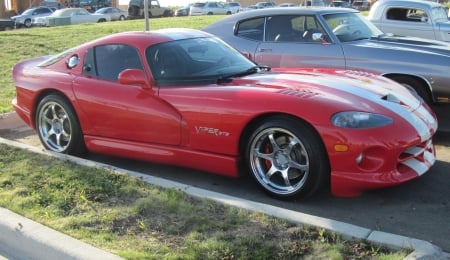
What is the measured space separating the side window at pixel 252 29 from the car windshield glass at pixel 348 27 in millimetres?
885

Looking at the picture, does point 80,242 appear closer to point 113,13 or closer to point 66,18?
point 66,18

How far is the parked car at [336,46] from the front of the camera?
21.3 ft

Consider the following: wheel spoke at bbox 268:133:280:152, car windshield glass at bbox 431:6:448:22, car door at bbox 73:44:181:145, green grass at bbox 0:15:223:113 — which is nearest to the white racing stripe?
wheel spoke at bbox 268:133:280:152

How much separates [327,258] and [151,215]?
1.36m

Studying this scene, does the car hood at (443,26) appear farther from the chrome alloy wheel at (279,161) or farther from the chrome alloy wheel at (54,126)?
the chrome alloy wheel at (54,126)

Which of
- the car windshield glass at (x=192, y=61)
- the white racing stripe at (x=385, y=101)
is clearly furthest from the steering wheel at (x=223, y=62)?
the white racing stripe at (x=385, y=101)

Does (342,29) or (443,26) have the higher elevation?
(342,29)

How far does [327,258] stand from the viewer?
321cm

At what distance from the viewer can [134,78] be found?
5.02 metres

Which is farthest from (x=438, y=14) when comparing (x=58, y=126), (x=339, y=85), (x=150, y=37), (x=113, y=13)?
(x=113, y=13)

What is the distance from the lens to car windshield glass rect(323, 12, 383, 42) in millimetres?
7199

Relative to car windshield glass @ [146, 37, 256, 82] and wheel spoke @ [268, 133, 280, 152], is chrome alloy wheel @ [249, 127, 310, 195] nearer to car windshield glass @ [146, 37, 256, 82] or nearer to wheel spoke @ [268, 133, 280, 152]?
wheel spoke @ [268, 133, 280, 152]

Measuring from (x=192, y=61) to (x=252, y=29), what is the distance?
2.59 m

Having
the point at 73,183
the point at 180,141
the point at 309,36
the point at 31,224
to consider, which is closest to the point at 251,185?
the point at 180,141
